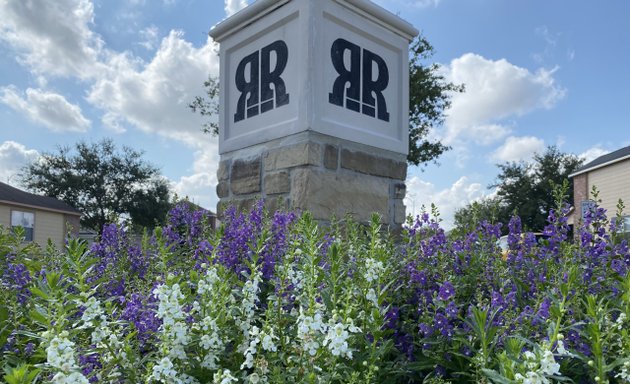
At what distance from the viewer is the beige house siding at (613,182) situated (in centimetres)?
2428

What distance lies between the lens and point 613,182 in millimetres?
25188

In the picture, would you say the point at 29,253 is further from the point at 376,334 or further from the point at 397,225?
the point at 397,225

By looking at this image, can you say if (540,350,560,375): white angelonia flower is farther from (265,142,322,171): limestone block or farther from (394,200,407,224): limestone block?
(394,200,407,224): limestone block

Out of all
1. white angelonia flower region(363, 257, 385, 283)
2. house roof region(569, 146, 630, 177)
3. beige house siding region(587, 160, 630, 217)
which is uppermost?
house roof region(569, 146, 630, 177)

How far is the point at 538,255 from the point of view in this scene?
116 inches

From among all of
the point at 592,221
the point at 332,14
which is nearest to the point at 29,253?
the point at 332,14

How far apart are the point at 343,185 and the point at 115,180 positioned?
2973 centimetres

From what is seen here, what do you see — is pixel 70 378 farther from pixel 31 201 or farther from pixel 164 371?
pixel 31 201

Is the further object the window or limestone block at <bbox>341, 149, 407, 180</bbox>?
the window

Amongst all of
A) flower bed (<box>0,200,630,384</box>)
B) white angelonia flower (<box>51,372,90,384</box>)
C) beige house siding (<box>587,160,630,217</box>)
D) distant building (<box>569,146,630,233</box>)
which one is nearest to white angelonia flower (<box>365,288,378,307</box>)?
flower bed (<box>0,200,630,384</box>)

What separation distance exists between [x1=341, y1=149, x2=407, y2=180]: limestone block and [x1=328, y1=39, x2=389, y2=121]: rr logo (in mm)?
443

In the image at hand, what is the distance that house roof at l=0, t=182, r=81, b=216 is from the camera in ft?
83.3

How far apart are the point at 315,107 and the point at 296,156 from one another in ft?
1.57

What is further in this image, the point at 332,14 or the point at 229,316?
the point at 332,14
